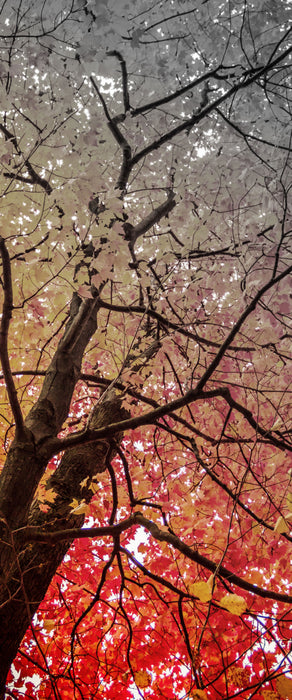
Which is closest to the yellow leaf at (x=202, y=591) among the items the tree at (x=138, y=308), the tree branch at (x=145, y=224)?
the tree at (x=138, y=308)

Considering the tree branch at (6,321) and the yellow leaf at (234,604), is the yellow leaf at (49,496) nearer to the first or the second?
the tree branch at (6,321)

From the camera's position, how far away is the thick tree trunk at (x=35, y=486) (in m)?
3.08

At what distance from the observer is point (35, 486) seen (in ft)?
10.7

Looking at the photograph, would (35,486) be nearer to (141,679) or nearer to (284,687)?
(141,679)

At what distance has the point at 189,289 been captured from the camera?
5.22m

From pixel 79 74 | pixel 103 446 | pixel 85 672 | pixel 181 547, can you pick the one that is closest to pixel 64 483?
pixel 103 446

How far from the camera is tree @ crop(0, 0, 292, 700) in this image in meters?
3.24

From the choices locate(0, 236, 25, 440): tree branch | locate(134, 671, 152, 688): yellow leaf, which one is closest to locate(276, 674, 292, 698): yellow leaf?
locate(134, 671, 152, 688): yellow leaf

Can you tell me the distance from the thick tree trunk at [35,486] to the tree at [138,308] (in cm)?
2

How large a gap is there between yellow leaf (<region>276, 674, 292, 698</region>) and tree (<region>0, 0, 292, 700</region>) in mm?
358

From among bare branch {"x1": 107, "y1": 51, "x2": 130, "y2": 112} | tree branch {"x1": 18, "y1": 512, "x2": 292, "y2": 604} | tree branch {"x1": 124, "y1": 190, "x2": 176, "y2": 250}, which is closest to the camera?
tree branch {"x1": 18, "y1": 512, "x2": 292, "y2": 604}

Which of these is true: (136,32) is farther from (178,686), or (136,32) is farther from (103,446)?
(178,686)

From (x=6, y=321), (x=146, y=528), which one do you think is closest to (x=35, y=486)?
(x=146, y=528)

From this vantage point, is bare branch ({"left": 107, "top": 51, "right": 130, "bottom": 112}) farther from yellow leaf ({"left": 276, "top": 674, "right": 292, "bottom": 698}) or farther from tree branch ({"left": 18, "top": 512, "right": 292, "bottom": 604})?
yellow leaf ({"left": 276, "top": 674, "right": 292, "bottom": 698})
